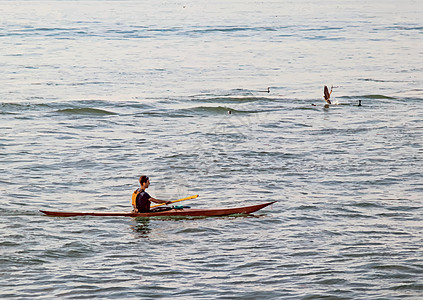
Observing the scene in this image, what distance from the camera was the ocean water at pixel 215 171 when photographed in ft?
45.9

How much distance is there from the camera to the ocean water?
13992 mm

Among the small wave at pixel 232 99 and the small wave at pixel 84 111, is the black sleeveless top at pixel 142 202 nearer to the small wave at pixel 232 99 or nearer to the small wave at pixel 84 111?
the small wave at pixel 84 111

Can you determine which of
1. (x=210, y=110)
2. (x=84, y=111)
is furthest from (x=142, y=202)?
(x=210, y=110)

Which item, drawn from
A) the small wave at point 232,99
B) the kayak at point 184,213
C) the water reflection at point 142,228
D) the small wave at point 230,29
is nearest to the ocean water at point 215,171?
the water reflection at point 142,228

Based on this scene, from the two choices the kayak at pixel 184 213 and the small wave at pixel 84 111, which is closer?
the kayak at pixel 184 213

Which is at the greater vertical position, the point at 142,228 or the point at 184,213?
the point at 184,213

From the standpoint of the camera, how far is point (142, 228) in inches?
661

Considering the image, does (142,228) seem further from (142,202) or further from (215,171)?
(215,171)

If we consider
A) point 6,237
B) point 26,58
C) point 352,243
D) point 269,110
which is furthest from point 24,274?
point 26,58

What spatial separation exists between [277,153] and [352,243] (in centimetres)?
943

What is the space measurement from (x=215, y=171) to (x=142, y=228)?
6.17m

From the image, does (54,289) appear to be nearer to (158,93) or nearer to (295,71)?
(158,93)

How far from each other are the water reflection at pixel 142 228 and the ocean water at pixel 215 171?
0.05 meters

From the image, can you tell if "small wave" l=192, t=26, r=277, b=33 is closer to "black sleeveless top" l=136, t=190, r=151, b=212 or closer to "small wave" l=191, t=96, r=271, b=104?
"small wave" l=191, t=96, r=271, b=104
